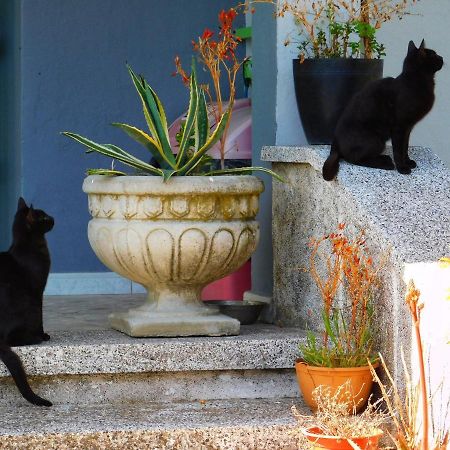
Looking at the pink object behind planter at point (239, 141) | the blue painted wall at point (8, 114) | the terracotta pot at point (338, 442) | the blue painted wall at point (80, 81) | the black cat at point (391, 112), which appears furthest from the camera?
the blue painted wall at point (8, 114)

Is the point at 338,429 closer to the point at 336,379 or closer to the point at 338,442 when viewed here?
the point at 338,442

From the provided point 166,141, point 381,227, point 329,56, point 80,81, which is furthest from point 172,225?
point 80,81

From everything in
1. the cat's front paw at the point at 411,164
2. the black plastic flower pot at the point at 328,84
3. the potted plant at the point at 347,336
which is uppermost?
the black plastic flower pot at the point at 328,84

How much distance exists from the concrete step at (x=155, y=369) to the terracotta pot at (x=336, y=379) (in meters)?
0.26

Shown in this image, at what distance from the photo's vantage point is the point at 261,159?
522 cm

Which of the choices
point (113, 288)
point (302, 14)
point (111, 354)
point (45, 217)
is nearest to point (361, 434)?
point (111, 354)

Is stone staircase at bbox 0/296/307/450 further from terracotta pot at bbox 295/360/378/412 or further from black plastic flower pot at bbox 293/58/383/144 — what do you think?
black plastic flower pot at bbox 293/58/383/144

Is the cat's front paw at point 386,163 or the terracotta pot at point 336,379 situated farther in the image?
the cat's front paw at point 386,163

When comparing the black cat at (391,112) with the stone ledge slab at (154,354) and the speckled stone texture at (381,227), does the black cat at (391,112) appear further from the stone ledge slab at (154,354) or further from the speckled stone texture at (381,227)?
the stone ledge slab at (154,354)

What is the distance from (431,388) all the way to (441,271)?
392 millimetres

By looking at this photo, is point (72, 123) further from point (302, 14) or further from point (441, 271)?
point (441, 271)

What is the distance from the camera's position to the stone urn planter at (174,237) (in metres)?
4.60

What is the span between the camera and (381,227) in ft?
14.1

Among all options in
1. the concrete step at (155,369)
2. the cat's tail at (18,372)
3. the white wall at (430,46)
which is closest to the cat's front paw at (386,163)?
the concrete step at (155,369)
